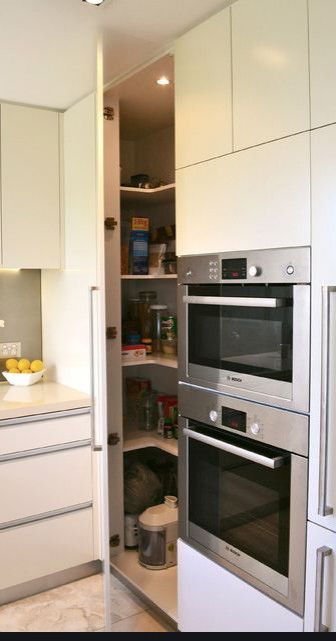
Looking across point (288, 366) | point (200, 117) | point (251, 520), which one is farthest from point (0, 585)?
point (200, 117)

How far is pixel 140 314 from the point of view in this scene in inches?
113

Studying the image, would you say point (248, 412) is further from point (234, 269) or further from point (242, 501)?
point (234, 269)

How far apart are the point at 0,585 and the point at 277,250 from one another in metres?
1.78

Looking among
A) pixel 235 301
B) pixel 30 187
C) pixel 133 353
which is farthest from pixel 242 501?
pixel 30 187

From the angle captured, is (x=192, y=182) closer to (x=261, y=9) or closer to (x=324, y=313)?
(x=261, y=9)

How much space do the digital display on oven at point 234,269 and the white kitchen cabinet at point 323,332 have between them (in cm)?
28

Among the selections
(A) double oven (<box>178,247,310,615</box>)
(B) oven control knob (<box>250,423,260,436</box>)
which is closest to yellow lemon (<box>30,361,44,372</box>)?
(A) double oven (<box>178,247,310,615</box>)

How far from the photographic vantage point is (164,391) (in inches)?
117

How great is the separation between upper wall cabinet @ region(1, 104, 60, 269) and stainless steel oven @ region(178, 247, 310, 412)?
993mm

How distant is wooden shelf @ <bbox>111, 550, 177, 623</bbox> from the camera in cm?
211

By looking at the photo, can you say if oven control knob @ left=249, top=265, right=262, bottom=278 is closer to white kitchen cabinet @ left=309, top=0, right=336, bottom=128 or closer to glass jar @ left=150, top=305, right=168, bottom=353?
white kitchen cabinet @ left=309, top=0, right=336, bottom=128

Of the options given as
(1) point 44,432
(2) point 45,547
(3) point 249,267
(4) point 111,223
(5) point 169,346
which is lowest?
(2) point 45,547

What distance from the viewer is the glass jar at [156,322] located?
2.78 metres

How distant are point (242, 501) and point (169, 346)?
104 cm
